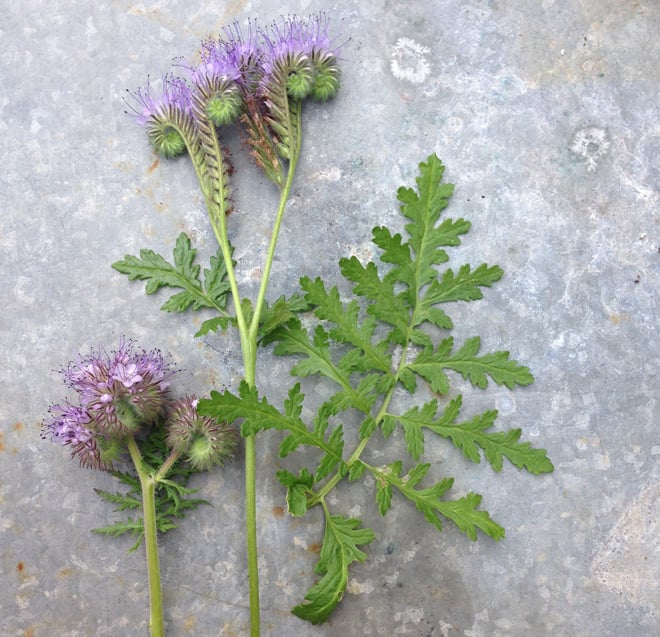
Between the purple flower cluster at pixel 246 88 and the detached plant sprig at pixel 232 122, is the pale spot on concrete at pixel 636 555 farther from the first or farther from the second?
the purple flower cluster at pixel 246 88

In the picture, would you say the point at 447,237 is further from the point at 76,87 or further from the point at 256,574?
the point at 76,87

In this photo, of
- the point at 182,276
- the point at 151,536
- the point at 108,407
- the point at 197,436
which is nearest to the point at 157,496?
the point at 151,536

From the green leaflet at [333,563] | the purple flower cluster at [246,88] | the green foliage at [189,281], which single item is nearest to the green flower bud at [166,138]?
the purple flower cluster at [246,88]

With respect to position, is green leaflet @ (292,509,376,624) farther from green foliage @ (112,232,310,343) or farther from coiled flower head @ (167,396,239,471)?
green foliage @ (112,232,310,343)

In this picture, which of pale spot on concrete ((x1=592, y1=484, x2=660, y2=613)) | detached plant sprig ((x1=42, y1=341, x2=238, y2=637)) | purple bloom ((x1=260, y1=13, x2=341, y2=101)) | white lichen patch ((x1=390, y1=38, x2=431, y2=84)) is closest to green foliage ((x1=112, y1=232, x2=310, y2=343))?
detached plant sprig ((x1=42, y1=341, x2=238, y2=637))

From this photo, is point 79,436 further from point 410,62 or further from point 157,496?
point 410,62
